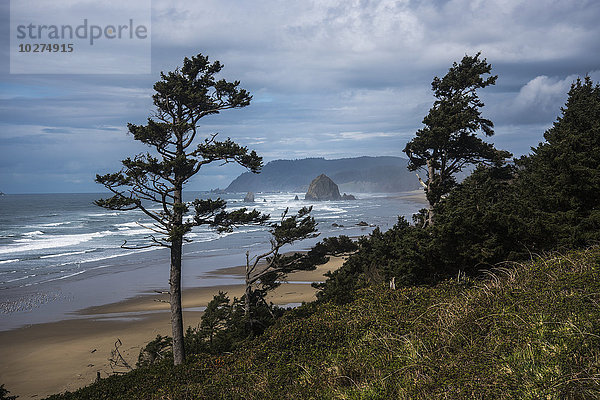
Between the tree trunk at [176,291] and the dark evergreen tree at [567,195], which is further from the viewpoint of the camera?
the tree trunk at [176,291]

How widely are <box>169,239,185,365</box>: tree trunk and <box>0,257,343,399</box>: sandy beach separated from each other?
0.50m

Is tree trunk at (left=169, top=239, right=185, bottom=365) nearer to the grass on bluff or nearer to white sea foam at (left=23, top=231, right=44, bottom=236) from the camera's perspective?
the grass on bluff

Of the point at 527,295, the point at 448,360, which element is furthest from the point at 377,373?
the point at 527,295

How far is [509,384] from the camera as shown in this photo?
3.97m

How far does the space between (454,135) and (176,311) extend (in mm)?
12086

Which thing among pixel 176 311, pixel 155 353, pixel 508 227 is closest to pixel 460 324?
pixel 508 227

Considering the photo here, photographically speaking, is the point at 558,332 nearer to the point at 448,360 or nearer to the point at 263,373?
the point at 448,360

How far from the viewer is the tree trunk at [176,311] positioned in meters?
11.9

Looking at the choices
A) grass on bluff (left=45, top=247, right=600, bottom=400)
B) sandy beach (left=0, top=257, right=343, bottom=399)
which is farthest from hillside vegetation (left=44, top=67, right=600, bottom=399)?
sandy beach (left=0, top=257, right=343, bottom=399)

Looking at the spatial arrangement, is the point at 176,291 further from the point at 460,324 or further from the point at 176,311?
the point at 460,324

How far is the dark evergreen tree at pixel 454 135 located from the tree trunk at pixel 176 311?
370 inches

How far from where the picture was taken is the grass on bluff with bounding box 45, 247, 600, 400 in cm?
412

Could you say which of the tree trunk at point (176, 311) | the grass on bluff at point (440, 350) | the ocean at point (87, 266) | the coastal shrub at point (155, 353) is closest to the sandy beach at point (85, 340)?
the tree trunk at point (176, 311)

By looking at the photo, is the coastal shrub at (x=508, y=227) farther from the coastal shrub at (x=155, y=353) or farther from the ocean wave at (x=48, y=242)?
the ocean wave at (x=48, y=242)
